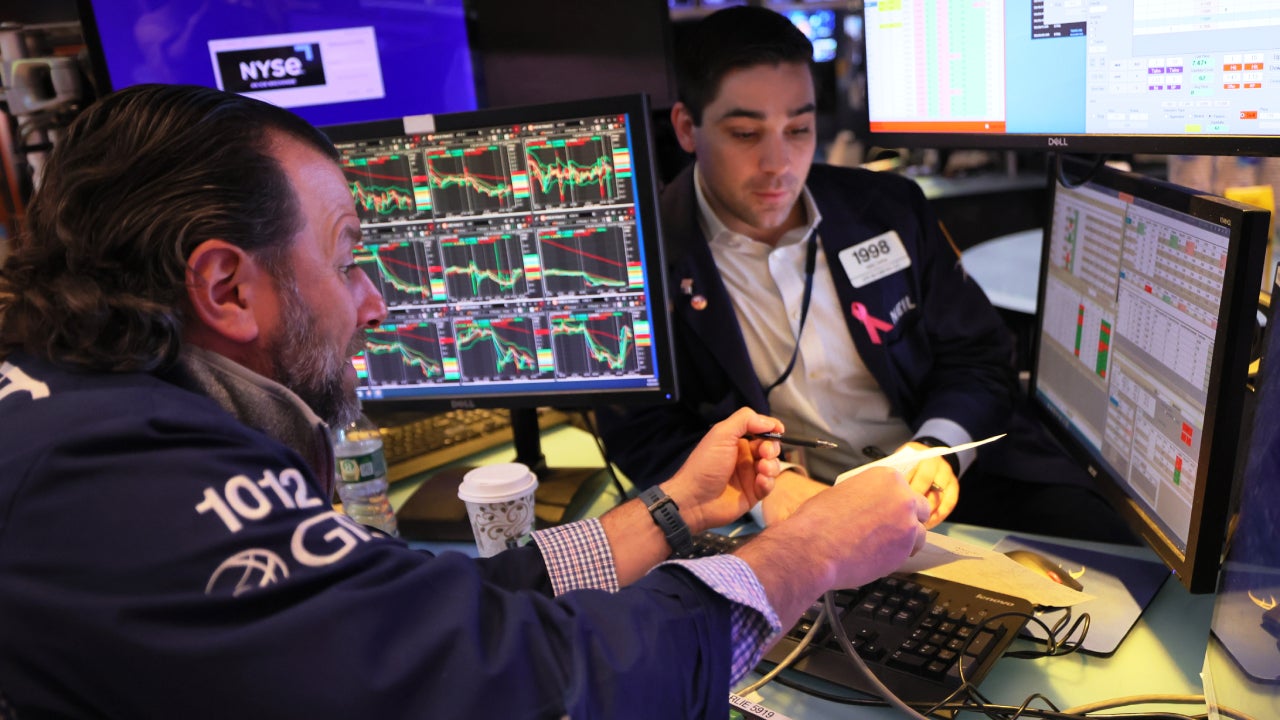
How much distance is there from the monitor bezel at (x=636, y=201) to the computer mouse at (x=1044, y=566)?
0.51 metres

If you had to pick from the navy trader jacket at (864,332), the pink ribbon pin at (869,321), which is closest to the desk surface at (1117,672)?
the navy trader jacket at (864,332)

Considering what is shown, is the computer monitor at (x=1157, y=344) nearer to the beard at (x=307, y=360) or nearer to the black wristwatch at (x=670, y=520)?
the black wristwatch at (x=670, y=520)

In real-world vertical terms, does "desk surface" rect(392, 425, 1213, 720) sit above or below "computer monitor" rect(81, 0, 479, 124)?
below

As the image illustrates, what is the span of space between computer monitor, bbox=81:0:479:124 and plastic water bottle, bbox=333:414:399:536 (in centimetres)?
73

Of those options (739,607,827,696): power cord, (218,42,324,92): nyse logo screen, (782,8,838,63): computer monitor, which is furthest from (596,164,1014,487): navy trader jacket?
(782,8,838,63): computer monitor

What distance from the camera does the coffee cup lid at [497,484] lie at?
1.21 metres

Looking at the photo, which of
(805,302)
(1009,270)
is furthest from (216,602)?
(1009,270)

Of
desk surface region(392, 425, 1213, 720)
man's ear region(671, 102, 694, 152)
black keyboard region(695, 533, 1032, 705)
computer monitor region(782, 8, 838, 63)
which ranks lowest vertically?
desk surface region(392, 425, 1213, 720)

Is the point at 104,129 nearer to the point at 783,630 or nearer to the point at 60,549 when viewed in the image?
the point at 60,549

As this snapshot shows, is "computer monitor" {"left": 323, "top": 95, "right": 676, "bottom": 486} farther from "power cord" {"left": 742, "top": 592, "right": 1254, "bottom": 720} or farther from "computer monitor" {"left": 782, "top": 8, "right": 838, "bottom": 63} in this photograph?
"computer monitor" {"left": 782, "top": 8, "right": 838, "bottom": 63}

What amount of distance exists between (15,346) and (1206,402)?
1096 mm

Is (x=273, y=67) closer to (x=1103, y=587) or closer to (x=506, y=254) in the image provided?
(x=506, y=254)

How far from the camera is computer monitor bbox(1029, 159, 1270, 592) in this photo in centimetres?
84

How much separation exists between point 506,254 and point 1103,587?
2.97 ft
